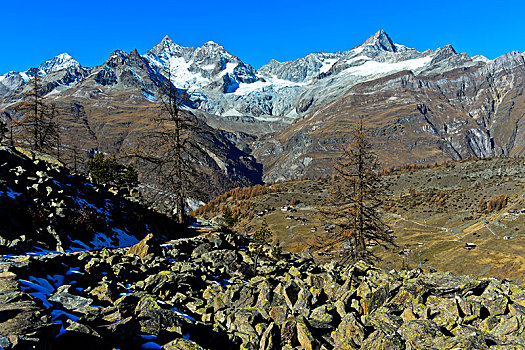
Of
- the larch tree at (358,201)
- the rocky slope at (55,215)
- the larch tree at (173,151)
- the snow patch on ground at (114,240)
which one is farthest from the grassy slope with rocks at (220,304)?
the larch tree at (358,201)

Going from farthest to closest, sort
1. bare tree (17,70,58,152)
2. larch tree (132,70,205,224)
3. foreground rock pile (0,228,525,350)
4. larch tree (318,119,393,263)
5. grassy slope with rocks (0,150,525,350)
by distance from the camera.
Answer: bare tree (17,70,58,152), larch tree (318,119,393,263), larch tree (132,70,205,224), grassy slope with rocks (0,150,525,350), foreground rock pile (0,228,525,350)

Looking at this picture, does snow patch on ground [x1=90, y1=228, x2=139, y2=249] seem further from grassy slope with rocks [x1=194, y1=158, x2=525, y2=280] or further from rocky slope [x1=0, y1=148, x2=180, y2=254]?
grassy slope with rocks [x1=194, y1=158, x2=525, y2=280]

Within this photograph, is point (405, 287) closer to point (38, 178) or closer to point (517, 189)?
point (38, 178)

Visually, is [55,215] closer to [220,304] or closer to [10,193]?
[10,193]

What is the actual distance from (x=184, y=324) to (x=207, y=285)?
3.75m

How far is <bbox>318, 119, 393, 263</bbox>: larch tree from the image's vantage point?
28.3 m

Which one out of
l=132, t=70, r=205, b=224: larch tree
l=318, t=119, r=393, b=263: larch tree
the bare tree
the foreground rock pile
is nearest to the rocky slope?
the foreground rock pile

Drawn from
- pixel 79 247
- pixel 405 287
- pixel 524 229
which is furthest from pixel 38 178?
pixel 524 229

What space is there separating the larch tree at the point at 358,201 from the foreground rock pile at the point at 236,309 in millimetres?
15589

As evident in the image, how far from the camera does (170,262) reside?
14031 millimetres

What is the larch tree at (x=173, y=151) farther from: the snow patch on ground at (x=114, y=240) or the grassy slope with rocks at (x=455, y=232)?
the grassy slope with rocks at (x=455, y=232)

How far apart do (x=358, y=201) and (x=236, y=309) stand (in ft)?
69.7

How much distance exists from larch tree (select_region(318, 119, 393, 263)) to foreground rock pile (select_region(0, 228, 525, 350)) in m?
15.6

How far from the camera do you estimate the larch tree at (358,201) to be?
28.3 meters
